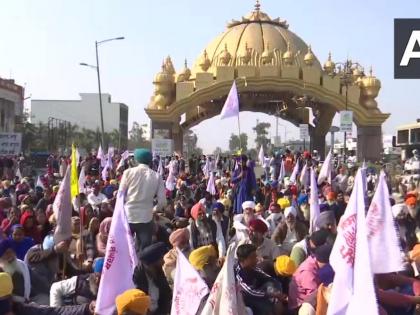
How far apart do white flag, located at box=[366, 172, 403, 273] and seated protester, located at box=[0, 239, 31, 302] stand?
2735 millimetres

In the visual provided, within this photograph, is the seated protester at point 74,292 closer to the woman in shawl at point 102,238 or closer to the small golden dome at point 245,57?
the woman in shawl at point 102,238

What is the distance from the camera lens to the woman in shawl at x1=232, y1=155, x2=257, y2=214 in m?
12.5

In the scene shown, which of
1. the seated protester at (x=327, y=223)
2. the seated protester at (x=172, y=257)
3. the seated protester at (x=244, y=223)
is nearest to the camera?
the seated protester at (x=172, y=257)

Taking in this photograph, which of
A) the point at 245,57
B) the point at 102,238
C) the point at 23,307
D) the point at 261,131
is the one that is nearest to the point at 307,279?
the point at 23,307

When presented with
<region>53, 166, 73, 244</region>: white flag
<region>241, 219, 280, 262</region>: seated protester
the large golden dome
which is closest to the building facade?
the large golden dome

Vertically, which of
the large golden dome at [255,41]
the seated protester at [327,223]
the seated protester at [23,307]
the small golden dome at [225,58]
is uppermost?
the large golden dome at [255,41]

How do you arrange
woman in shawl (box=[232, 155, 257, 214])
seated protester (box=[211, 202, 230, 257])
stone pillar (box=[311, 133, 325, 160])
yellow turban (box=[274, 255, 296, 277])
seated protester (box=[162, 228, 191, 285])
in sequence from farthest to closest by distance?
1. stone pillar (box=[311, 133, 325, 160])
2. woman in shawl (box=[232, 155, 257, 214])
3. seated protester (box=[211, 202, 230, 257])
4. yellow turban (box=[274, 255, 296, 277])
5. seated protester (box=[162, 228, 191, 285])

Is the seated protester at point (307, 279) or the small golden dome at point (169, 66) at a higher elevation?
the small golden dome at point (169, 66)

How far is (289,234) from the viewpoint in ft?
27.2

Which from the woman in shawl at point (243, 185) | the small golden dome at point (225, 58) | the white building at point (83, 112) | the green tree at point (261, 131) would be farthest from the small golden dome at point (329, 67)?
the white building at point (83, 112)

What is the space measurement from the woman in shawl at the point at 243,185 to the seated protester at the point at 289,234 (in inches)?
156

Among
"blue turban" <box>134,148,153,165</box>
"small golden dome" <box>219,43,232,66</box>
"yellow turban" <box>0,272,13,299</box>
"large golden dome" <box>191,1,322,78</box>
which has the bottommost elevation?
"yellow turban" <box>0,272,13,299</box>

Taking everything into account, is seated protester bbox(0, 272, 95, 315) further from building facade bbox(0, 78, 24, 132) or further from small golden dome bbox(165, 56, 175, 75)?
building facade bbox(0, 78, 24, 132)

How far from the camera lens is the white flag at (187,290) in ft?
15.6
